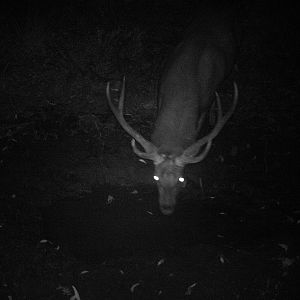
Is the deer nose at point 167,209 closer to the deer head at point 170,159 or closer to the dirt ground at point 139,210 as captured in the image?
the deer head at point 170,159

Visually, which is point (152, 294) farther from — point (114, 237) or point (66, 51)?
point (66, 51)

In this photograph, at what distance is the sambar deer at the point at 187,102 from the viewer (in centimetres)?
565

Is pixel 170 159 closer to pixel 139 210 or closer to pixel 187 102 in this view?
pixel 139 210

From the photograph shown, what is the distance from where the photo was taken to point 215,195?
6.51 m

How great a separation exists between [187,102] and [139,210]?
5.70ft

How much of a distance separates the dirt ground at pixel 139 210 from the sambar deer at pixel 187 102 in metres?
0.57

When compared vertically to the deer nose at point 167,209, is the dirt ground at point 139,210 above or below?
below

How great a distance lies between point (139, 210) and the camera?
6.20m

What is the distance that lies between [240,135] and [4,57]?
497 centimetres

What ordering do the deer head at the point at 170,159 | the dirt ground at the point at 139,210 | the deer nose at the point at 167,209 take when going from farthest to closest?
1. the deer nose at the point at 167,209
2. the deer head at the point at 170,159
3. the dirt ground at the point at 139,210

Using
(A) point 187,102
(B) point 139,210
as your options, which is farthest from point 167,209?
(A) point 187,102

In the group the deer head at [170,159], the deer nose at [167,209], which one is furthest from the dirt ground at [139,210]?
the deer head at [170,159]

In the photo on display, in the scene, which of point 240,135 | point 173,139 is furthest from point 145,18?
point 173,139

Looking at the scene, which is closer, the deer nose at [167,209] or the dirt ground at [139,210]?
the dirt ground at [139,210]
